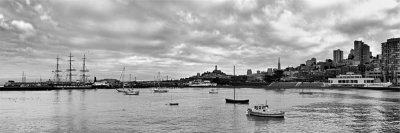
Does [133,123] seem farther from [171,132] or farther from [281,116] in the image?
[281,116]

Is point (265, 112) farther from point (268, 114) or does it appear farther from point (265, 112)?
point (268, 114)

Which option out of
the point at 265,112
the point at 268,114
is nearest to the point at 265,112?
the point at 265,112

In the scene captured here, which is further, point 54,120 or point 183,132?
point 54,120

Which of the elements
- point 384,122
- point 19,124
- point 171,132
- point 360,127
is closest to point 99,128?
point 171,132

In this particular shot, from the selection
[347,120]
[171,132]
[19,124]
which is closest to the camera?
[171,132]

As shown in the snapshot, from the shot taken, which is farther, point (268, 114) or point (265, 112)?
point (265, 112)

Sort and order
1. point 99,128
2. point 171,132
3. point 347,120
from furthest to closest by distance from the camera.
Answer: point 347,120 → point 99,128 → point 171,132

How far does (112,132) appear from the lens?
4750 centimetres

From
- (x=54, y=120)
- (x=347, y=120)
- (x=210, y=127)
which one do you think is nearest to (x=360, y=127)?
(x=347, y=120)

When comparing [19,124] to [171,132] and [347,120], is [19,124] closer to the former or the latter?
[171,132]

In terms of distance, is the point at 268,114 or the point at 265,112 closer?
the point at 268,114

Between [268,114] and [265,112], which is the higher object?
[265,112]

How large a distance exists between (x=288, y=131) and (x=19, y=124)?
139 feet

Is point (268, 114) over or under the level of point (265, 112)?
under
